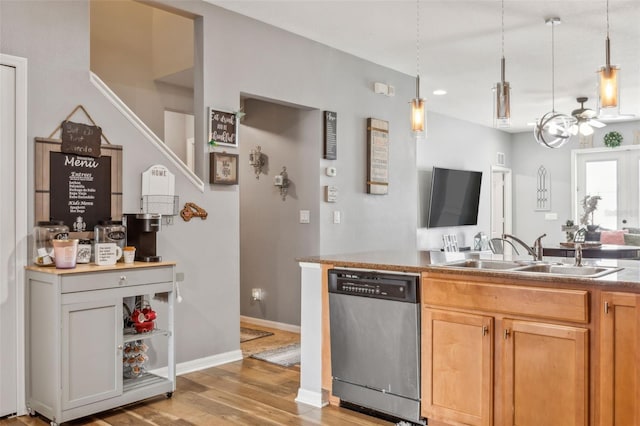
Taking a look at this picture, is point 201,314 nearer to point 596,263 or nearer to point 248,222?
point 248,222

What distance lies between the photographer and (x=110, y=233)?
3.27 m

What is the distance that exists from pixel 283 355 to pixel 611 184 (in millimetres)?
7614

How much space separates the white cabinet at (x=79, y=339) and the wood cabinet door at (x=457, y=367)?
65.9 inches

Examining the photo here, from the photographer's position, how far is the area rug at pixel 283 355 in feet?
13.6

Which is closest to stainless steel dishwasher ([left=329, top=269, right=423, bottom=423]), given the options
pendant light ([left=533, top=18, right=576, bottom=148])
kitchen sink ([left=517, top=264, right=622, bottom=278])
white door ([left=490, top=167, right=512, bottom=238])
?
kitchen sink ([left=517, top=264, right=622, bottom=278])

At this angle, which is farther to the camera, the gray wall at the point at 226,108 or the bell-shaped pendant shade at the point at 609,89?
the gray wall at the point at 226,108

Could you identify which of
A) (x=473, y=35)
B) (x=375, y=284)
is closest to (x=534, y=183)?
(x=473, y=35)

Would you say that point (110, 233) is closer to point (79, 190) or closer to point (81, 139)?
point (79, 190)

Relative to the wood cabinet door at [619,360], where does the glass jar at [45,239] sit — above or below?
above

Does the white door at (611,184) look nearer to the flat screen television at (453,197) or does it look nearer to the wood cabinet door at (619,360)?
the flat screen television at (453,197)

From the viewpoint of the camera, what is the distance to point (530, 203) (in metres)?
10.4

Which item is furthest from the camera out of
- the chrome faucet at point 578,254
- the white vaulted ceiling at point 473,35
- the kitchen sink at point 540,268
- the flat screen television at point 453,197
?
the flat screen television at point 453,197

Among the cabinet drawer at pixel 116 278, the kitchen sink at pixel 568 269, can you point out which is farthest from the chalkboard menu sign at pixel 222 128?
the kitchen sink at pixel 568 269

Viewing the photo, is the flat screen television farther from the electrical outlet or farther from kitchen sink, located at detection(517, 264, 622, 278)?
kitchen sink, located at detection(517, 264, 622, 278)
